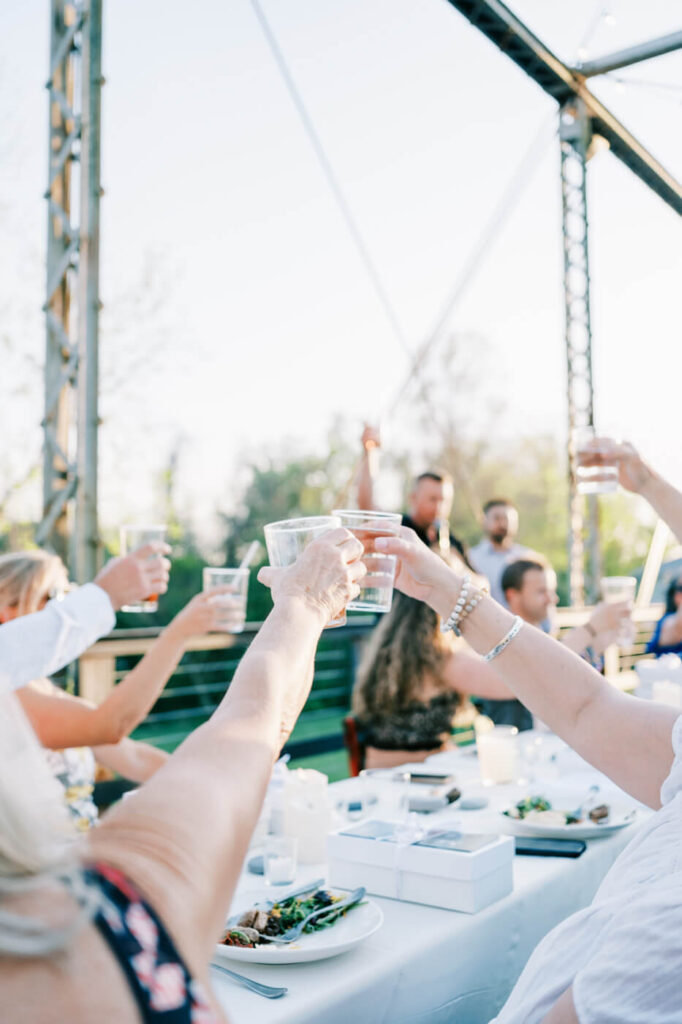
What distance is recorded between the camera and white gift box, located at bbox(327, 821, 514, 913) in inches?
55.9

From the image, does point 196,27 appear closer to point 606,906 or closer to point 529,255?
point 529,255

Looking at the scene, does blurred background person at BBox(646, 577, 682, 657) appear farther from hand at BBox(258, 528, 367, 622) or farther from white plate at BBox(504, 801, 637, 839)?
hand at BBox(258, 528, 367, 622)

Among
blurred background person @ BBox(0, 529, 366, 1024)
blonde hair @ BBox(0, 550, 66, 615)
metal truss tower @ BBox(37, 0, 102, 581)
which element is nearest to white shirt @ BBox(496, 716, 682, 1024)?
blurred background person @ BBox(0, 529, 366, 1024)

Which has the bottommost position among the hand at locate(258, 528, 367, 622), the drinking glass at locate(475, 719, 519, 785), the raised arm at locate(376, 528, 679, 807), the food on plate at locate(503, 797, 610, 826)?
the drinking glass at locate(475, 719, 519, 785)

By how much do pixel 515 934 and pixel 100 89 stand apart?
3.90 m

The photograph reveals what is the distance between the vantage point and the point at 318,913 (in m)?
1.32

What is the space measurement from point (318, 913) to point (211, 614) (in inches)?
32.0

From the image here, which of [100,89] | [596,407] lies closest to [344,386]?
[596,407]

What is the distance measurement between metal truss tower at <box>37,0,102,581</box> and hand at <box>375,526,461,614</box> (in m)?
2.79

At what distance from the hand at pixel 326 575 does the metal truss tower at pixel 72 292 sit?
3162mm

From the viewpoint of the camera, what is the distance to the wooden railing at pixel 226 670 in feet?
12.8

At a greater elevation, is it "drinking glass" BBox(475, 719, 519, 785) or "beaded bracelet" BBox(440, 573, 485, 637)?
"beaded bracelet" BBox(440, 573, 485, 637)

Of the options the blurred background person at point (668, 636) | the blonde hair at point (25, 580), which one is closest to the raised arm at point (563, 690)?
the blonde hair at point (25, 580)

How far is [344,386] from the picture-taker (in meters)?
18.2
